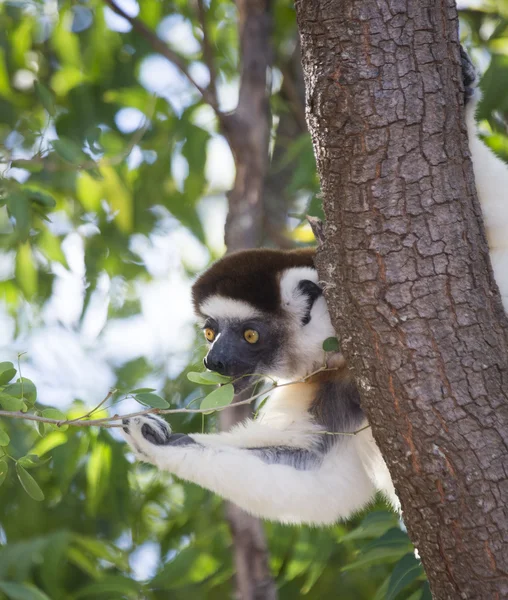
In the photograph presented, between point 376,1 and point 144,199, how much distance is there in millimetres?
3328

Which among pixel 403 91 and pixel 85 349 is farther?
pixel 85 349

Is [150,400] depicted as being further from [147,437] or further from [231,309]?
[231,309]

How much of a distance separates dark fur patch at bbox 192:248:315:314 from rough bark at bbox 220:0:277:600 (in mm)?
771

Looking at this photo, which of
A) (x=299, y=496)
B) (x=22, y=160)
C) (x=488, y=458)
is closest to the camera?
(x=488, y=458)

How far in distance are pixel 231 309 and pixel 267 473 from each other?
2.34 feet

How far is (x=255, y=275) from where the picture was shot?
320cm

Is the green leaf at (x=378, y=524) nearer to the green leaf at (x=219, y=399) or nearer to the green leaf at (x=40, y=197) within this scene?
the green leaf at (x=219, y=399)

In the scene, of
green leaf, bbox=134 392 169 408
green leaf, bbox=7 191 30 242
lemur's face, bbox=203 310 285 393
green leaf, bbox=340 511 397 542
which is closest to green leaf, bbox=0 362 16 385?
green leaf, bbox=134 392 169 408

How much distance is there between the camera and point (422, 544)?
81.0 inches

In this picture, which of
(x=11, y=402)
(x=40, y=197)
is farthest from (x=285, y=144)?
(x=11, y=402)

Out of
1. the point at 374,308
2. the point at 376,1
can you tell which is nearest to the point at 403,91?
the point at 376,1

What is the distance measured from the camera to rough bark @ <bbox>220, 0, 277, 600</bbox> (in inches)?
146

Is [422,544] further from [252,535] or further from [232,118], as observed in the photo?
[232,118]

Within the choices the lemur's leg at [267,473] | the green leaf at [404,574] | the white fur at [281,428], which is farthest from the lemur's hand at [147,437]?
the green leaf at [404,574]
